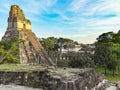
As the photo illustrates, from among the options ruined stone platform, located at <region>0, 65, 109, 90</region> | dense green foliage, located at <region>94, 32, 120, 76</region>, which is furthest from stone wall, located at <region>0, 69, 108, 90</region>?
dense green foliage, located at <region>94, 32, 120, 76</region>

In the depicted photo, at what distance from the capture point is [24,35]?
56.4m

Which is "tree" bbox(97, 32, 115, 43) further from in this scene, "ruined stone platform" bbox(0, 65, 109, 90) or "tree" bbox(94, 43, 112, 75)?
"ruined stone platform" bbox(0, 65, 109, 90)

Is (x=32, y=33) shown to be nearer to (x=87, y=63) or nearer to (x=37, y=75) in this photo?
(x=87, y=63)

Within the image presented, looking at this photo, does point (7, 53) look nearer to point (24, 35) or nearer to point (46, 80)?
point (24, 35)

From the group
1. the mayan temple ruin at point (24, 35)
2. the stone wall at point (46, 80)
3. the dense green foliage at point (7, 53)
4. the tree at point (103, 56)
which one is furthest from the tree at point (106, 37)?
the stone wall at point (46, 80)

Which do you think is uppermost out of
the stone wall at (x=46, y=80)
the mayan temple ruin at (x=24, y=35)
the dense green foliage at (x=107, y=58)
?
the mayan temple ruin at (x=24, y=35)

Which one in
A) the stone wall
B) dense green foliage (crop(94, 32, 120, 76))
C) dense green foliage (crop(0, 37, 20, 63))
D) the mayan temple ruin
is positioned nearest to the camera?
the stone wall

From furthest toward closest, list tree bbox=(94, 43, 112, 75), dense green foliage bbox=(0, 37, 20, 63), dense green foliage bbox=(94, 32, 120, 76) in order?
1. tree bbox=(94, 43, 112, 75)
2. dense green foliage bbox=(94, 32, 120, 76)
3. dense green foliage bbox=(0, 37, 20, 63)

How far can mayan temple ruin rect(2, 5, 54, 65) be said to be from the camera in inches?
2142

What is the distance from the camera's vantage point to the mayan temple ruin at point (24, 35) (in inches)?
2142

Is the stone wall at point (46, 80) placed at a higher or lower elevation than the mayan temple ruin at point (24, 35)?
lower

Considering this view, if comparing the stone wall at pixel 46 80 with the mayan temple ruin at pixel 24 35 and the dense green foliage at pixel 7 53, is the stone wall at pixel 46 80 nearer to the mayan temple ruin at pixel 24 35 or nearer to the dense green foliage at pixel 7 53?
the dense green foliage at pixel 7 53

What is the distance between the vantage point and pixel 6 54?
40594 mm

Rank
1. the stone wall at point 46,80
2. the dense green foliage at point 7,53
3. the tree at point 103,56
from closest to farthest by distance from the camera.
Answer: the stone wall at point 46,80
the dense green foliage at point 7,53
the tree at point 103,56
